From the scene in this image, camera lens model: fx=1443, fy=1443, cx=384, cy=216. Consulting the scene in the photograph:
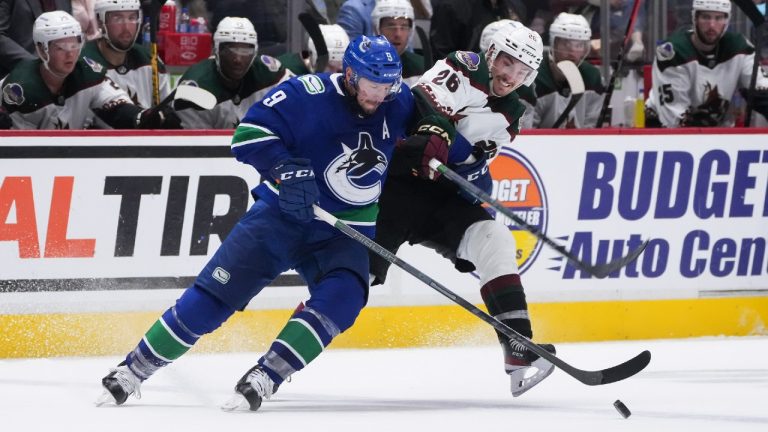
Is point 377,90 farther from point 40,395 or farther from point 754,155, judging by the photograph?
point 754,155

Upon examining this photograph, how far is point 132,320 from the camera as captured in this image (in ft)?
19.2

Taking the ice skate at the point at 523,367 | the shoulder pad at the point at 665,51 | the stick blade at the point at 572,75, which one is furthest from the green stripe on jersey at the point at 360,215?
the shoulder pad at the point at 665,51

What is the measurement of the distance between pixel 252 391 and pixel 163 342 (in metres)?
0.32

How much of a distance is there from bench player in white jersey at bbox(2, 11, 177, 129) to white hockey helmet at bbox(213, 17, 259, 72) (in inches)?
21.8

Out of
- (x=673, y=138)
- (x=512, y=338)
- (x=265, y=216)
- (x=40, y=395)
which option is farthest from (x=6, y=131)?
(x=673, y=138)

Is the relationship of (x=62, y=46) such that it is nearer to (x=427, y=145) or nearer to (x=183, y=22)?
(x=183, y=22)

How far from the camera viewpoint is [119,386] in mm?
4289

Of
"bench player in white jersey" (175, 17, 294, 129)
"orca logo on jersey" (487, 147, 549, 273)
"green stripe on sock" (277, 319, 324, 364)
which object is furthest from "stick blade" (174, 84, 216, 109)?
"green stripe on sock" (277, 319, 324, 364)

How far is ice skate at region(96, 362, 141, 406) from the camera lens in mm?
4293

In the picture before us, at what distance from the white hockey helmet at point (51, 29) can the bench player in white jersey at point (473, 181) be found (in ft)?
6.55

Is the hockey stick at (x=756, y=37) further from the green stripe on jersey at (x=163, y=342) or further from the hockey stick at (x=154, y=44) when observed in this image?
the green stripe on jersey at (x=163, y=342)

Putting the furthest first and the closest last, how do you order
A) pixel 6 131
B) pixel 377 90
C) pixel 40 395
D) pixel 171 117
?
1. pixel 171 117
2. pixel 6 131
3. pixel 40 395
4. pixel 377 90

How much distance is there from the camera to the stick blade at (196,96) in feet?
20.5

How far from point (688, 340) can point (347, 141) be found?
2696mm
